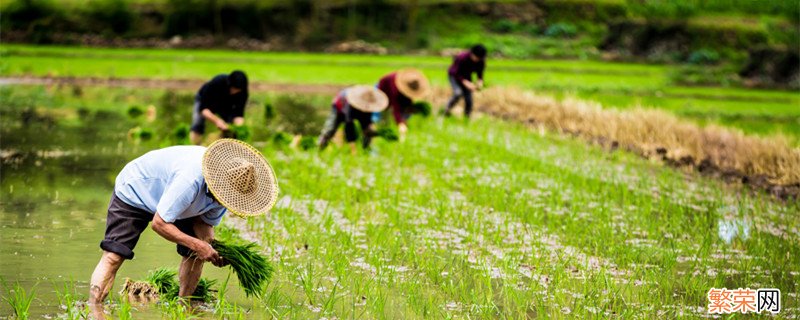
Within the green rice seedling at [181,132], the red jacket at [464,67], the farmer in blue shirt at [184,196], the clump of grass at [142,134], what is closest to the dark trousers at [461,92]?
the red jacket at [464,67]

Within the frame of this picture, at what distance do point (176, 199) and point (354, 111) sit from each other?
692 centimetres

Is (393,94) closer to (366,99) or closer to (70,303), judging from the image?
(366,99)

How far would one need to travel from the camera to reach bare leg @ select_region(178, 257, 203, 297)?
5.60 meters

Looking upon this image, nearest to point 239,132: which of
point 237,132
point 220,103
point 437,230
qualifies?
point 237,132

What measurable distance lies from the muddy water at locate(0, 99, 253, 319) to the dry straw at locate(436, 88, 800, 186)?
6007 mm

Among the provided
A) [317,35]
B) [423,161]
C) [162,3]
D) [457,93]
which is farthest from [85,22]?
[423,161]

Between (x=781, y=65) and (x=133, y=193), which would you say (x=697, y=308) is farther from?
(x=781, y=65)

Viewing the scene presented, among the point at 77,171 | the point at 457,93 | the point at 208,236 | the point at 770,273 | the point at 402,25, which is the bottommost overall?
the point at 402,25

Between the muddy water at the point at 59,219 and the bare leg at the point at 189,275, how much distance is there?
0.17 m

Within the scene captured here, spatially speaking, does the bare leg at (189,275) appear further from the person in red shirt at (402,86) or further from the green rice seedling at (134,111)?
the green rice seedling at (134,111)

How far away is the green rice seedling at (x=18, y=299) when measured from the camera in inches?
197

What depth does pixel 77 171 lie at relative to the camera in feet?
35.1

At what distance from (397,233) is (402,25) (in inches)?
1482

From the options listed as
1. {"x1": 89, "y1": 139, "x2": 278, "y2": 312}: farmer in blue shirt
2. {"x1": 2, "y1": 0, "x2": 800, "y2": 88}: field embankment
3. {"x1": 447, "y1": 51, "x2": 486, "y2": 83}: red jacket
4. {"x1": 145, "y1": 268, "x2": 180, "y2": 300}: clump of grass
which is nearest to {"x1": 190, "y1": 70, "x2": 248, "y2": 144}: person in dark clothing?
{"x1": 145, "y1": 268, "x2": 180, "y2": 300}: clump of grass
